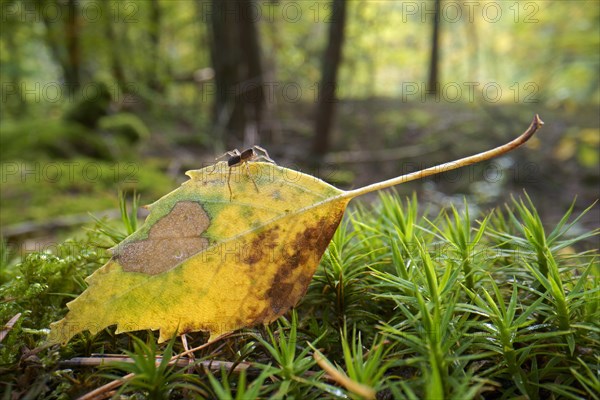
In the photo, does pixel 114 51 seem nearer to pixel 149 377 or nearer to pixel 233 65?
pixel 233 65

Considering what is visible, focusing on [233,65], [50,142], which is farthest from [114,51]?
[50,142]

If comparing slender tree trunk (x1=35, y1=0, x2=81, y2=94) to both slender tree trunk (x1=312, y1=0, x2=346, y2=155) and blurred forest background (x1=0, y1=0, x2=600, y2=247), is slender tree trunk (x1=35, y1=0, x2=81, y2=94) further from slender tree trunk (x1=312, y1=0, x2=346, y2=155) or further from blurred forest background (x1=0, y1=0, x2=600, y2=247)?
slender tree trunk (x1=312, y1=0, x2=346, y2=155)

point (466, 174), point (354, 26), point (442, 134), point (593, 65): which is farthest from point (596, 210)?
point (354, 26)

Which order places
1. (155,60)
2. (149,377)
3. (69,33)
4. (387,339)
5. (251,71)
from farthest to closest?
(155,60), (69,33), (251,71), (387,339), (149,377)

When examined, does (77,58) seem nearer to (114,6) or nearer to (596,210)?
(114,6)

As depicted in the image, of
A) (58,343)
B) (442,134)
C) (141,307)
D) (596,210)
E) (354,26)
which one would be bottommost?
(596,210)

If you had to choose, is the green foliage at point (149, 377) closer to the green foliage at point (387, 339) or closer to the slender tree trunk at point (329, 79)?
the green foliage at point (387, 339)

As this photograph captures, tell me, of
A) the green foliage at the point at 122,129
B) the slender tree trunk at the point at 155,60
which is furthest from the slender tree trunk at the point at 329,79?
the slender tree trunk at the point at 155,60
